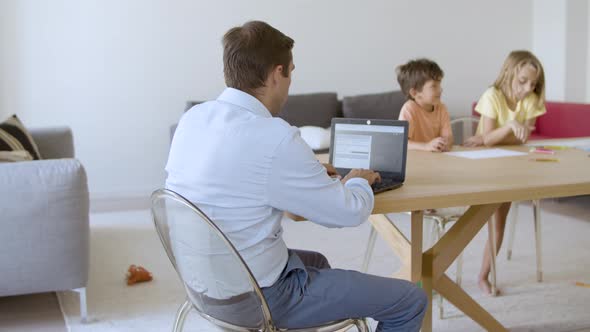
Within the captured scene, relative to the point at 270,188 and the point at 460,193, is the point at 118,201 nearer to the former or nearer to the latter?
the point at 460,193

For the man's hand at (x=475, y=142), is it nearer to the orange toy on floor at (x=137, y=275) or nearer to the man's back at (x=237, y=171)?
the man's back at (x=237, y=171)

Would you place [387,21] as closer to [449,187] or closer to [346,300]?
[449,187]

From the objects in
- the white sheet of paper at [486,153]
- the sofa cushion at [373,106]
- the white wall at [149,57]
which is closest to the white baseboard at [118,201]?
the white wall at [149,57]

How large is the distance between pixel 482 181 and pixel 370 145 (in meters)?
0.36

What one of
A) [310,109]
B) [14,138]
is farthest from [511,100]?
[14,138]

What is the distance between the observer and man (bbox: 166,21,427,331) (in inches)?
68.4

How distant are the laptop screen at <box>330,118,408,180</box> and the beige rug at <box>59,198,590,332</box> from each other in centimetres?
74

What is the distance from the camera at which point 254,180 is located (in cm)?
174

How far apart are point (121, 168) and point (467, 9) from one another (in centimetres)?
316

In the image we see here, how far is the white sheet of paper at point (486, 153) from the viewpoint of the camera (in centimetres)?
277

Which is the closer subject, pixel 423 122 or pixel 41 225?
pixel 41 225

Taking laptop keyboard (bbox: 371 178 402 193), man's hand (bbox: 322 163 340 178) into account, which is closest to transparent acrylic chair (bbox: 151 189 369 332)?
laptop keyboard (bbox: 371 178 402 193)

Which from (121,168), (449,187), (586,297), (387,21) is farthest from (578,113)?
(449,187)

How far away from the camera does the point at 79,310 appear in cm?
323
